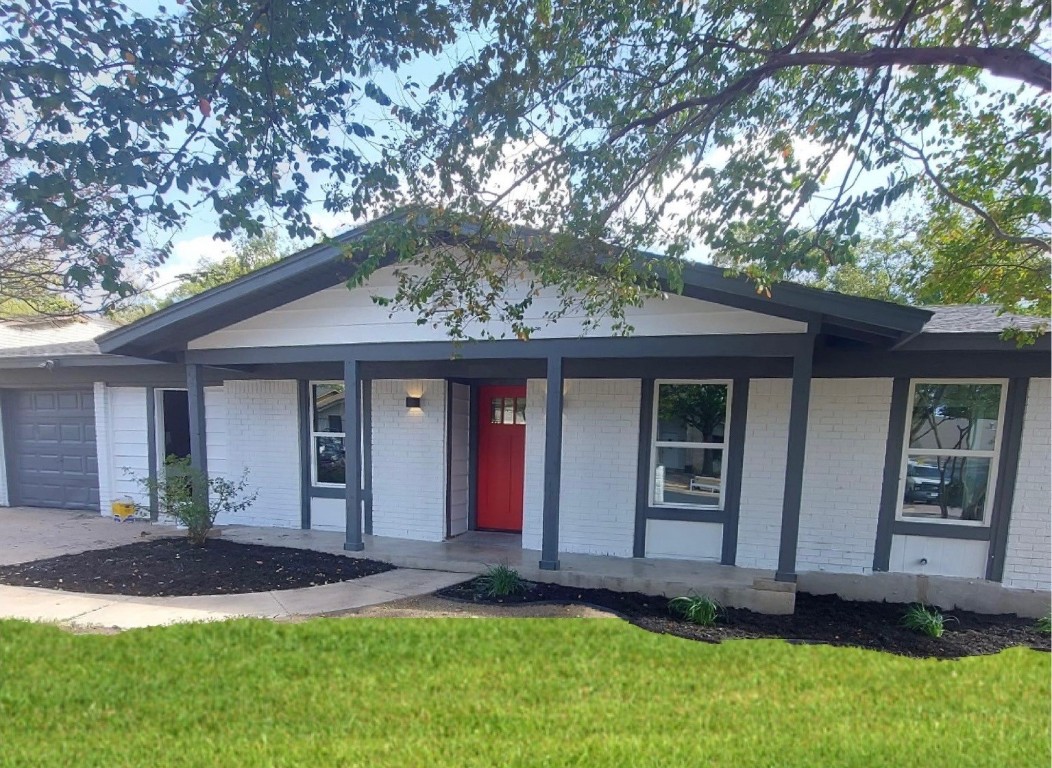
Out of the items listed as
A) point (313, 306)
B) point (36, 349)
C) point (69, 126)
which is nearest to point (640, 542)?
point (313, 306)

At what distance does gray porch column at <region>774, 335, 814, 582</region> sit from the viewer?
4.96 meters

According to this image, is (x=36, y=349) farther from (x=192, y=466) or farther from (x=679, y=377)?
(x=679, y=377)

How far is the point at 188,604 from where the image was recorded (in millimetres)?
4777

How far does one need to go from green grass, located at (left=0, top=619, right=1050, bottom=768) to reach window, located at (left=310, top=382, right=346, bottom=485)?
3510 mm

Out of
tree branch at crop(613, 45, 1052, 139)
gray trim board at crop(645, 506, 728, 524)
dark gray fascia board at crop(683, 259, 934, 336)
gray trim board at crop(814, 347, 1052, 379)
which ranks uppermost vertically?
tree branch at crop(613, 45, 1052, 139)

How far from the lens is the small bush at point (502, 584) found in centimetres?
521

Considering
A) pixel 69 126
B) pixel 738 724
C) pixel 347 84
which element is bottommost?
pixel 738 724

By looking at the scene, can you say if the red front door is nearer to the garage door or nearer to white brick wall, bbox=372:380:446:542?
white brick wall, bbox=372:380:446:542

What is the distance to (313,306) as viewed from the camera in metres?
6.49

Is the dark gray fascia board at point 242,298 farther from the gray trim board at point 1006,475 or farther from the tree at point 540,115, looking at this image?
the gray trim board at point 1006,475

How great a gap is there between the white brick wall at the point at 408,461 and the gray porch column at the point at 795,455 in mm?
4120

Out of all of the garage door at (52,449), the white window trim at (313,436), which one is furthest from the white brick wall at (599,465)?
the garage door at (52,449)

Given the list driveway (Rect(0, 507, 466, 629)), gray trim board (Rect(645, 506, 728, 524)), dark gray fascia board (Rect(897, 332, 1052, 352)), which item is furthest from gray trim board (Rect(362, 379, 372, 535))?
dark gray fascia board (Rect(897, 332, 1052, 352))

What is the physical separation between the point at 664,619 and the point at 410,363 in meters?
4.33
